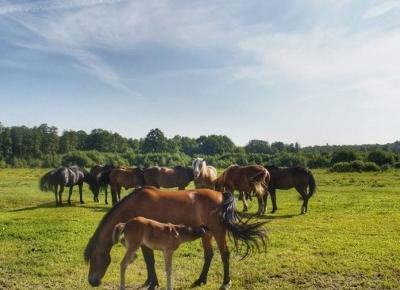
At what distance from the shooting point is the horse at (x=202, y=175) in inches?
607

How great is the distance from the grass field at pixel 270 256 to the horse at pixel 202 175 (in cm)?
279

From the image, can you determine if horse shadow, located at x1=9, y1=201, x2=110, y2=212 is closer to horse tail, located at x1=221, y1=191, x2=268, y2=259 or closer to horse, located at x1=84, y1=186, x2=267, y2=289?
horse, located at x1=84, y1=186, x2=267, y2=289

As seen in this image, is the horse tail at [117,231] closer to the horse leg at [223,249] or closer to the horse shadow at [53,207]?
the horse leg at [223,249]

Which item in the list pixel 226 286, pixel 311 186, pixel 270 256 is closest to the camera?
pixel 226 286

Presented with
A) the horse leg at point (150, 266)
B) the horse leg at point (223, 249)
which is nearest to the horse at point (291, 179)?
the horse leg at point (223, 249)

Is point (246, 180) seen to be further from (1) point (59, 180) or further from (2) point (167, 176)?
(1) point (59, 180)

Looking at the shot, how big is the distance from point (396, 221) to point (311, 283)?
719 cm

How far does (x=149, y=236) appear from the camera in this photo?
5668 mm

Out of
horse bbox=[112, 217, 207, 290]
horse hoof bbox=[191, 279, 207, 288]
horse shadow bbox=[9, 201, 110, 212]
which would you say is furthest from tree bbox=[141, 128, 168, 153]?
horse bbox=[112, 217, 207, 290]

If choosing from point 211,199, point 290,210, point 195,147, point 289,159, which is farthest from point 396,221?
point 195,147

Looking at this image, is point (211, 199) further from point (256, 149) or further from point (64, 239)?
point (256, 149)

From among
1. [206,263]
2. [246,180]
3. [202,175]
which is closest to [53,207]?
[202,175]

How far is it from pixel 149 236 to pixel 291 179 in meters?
11.1

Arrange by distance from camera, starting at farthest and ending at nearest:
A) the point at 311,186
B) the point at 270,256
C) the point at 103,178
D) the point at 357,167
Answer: the point at 357,167, the point at 103,178, the point at 311,186, the point at 270,256
